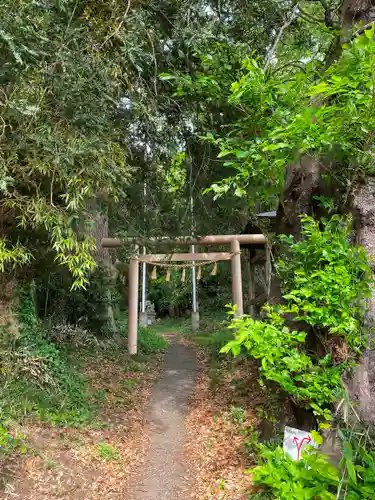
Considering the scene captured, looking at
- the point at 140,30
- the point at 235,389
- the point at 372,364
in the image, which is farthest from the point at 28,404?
the point at 140,30

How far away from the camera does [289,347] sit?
3.06 meters

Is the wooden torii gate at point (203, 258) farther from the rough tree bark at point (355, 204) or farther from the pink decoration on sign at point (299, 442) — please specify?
the pink decoration on sign at point (299, 442)

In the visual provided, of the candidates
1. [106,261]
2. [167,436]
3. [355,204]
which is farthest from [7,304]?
[355,204]

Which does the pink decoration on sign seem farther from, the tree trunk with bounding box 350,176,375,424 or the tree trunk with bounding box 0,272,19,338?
the tree trunk with bounding box 0,272,19,338

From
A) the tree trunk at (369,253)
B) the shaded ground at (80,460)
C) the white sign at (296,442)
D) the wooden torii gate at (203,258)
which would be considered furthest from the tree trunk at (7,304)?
the tree trunk at (369,253)

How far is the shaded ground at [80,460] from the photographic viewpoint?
387 cm

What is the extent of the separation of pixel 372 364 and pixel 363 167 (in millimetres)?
1644

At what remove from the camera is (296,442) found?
10.4 feet

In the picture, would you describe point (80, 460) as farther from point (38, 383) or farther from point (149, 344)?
point (149, 344)

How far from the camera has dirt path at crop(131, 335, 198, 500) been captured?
4.45 m

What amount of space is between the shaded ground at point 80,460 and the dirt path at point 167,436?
0.18m

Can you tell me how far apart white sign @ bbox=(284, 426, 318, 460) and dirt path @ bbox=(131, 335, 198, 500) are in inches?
69.4

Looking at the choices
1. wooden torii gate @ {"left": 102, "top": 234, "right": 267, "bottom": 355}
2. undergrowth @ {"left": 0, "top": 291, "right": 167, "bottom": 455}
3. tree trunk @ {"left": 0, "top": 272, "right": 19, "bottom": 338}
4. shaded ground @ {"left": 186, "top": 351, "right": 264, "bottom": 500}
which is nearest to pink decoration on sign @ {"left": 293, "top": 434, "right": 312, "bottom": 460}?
shaded ground @ {"left": 186, "top": 351, "right": 264, "bottom": 500}

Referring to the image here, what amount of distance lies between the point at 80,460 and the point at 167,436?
1.73m
